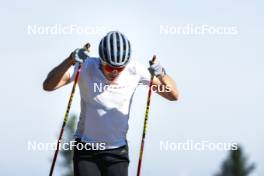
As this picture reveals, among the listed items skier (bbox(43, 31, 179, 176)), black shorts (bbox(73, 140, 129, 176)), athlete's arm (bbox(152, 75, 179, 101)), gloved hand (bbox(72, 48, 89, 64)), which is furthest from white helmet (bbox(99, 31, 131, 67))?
black shorts (bbox(73, 140, 129, 176))

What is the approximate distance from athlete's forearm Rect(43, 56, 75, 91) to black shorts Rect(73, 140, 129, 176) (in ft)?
2.87

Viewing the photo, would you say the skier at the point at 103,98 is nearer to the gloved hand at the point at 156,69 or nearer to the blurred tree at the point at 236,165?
the gloved hand at the point at 156,69

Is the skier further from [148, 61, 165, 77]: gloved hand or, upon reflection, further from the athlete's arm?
the athlete's arm

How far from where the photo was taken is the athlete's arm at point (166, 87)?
1175 centimetres

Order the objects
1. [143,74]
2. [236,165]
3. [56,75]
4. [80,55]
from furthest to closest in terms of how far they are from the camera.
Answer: [236,165], [143,74], [80,55], [56,75]

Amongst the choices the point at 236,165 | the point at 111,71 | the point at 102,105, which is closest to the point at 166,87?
the point at 111,71

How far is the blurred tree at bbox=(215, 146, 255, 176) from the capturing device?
64500 millimetres

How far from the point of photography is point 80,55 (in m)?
11.2

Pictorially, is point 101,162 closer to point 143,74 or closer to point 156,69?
point 143,74

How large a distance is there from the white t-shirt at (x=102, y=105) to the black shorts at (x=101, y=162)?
12cm

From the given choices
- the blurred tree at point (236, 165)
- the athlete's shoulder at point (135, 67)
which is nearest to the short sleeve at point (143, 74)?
the athlete's shoulder at point (135, 67)

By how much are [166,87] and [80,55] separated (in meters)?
1.28

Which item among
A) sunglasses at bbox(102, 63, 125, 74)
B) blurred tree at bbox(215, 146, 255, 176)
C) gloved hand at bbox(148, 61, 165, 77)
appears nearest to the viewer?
sunglasses at bbox(102, 63, 125, 74)

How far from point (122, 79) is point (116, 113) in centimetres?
46
